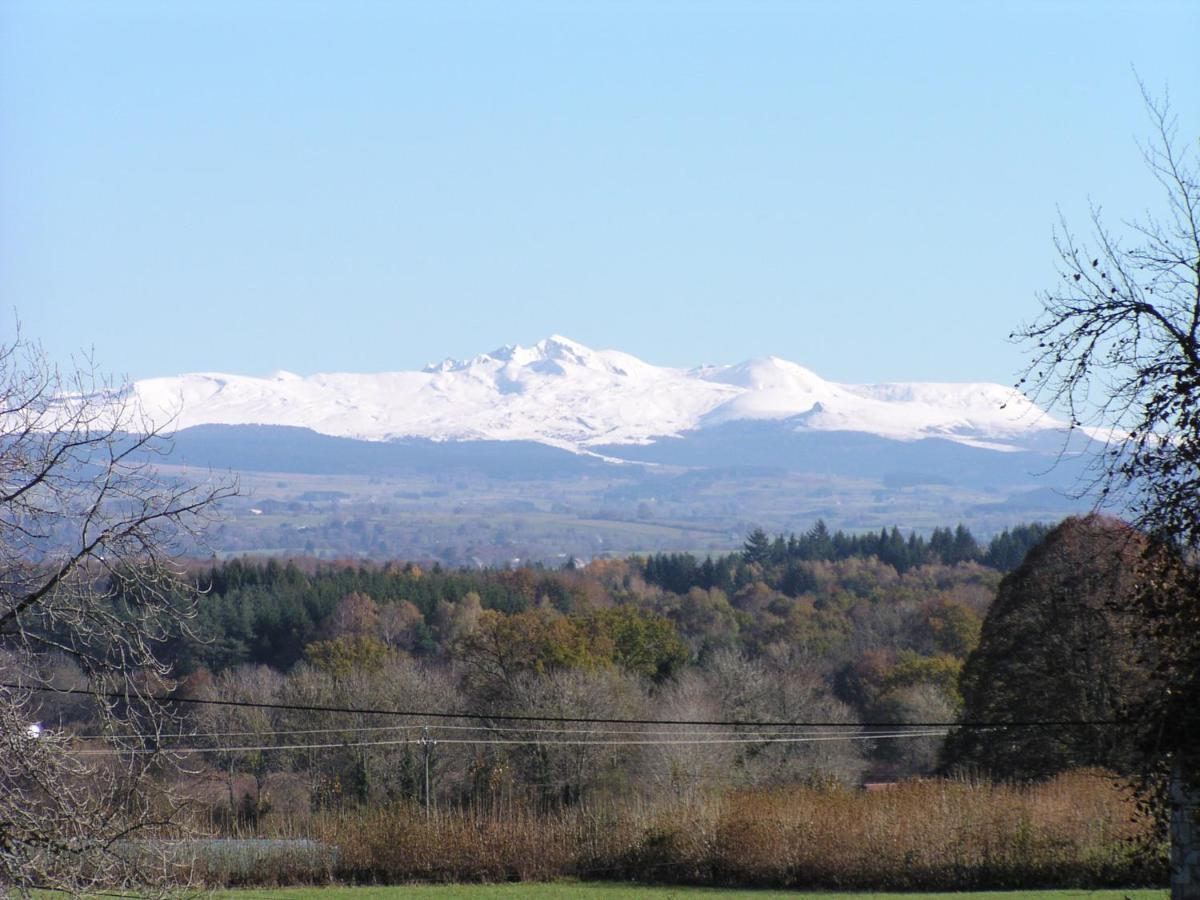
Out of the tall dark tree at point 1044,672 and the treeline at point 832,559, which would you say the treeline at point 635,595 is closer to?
the treeline at point 832,559

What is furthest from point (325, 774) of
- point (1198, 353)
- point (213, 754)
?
point (1198, 353)

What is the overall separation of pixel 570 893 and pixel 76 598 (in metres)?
16.0

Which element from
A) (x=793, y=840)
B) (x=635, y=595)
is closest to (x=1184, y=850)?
(x=793, y=840)

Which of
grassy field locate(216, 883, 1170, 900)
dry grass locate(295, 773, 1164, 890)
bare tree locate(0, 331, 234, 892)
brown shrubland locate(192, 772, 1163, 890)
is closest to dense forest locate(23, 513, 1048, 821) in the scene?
grassy field locate(216, 883, 1170, 900)

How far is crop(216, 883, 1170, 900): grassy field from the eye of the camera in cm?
2403

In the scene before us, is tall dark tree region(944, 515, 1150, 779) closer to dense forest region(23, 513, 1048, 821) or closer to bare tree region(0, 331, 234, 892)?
dense forest region(23, 513, 1048, 821)

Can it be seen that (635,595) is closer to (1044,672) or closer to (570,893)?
(1044,672)

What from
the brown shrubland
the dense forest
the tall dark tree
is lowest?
the dense forest

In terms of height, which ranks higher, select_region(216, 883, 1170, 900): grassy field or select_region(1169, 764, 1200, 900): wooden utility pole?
select_region(1169, 764, 1200, 900): wooden utility pole

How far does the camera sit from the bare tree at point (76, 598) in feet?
35.3

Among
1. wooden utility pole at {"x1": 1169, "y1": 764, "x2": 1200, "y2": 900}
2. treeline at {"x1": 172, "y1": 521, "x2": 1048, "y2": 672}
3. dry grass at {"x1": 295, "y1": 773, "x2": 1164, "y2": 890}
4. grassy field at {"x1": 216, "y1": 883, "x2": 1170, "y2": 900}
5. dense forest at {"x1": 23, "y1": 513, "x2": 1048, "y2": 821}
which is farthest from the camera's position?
treeline at {"x1": 172, "y1": 521, "x2": 1048, "y2": 672}

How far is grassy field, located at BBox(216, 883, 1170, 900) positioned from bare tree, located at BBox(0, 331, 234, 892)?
46.4ft

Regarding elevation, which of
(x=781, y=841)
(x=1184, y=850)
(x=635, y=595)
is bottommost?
(x=635, y=595)

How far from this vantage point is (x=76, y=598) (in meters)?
11.4
